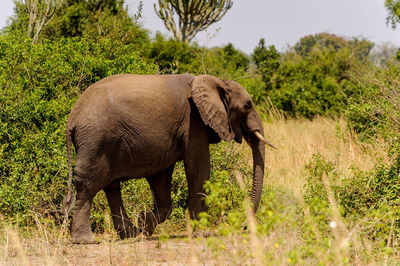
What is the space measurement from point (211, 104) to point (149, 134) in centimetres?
81

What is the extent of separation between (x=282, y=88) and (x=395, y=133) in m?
11.1

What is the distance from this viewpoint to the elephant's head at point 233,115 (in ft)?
23.5

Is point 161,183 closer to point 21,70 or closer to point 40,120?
point 40,120

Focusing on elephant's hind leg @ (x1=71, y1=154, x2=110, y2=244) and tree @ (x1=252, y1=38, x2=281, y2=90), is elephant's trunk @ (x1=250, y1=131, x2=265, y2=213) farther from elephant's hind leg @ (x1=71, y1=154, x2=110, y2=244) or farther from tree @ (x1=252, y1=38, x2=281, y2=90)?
tree @ (x1=252, y1=38, x2=281, y2=90)

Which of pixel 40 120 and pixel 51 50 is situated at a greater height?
pixel 51 50

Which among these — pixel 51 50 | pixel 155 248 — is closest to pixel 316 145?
pixel 51 50

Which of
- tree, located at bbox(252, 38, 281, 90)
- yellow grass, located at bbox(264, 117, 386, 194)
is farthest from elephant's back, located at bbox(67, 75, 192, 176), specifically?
tree, located at bbox(252, 38, 281, 90)

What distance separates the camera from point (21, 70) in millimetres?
8961

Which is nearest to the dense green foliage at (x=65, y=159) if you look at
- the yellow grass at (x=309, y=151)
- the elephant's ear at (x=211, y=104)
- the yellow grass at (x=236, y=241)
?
the yellow grass at (x=236, y=241)

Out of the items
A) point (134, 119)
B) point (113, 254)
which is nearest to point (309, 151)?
point (134, 119)

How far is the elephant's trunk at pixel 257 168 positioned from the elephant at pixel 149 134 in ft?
0.04

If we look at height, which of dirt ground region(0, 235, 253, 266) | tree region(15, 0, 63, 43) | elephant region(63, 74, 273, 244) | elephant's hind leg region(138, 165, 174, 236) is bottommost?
dirt ground region(0, 235, 253, 266)

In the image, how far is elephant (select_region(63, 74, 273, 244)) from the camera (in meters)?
6.66

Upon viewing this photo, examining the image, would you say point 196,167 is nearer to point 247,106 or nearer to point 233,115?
point 233,115
